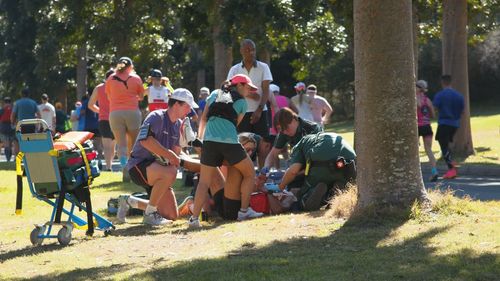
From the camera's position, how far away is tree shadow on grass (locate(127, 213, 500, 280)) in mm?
6574

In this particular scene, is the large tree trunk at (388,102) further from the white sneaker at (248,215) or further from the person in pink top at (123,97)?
the person in pink top at (123,97)

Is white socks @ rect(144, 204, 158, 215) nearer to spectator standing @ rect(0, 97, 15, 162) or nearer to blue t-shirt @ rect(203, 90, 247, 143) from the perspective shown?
blue t-shirt @ rect(203, 90, 247, 143)

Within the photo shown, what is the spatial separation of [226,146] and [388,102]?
6.26ft

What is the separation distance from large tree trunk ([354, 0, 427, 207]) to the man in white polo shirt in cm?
399

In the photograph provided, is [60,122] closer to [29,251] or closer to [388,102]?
[29,251]

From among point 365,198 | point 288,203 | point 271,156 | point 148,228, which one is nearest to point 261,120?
point 271,156

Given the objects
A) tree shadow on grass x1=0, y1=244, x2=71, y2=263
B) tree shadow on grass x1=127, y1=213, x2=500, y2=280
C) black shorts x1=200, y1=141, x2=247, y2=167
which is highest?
black shorts x1=200, y1=141, x2=247, y2=167

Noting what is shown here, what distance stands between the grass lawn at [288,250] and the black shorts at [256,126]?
290 cm

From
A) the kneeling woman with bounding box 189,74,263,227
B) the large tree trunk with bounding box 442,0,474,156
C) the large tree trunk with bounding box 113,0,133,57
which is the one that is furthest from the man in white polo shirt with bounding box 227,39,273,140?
the large tree trunk with bounding box 113,0,133,57

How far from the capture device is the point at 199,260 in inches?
293

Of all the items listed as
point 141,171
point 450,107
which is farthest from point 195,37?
point 141,171

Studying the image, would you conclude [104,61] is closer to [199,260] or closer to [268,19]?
[268,19]

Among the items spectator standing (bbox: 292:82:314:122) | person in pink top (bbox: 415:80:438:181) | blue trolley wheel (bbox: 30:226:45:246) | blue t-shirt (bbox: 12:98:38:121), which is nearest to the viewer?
blue trolley wheel (bbox: 30:226:45:246)

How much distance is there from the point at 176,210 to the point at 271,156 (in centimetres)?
268
